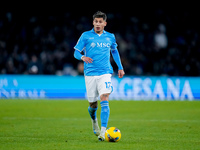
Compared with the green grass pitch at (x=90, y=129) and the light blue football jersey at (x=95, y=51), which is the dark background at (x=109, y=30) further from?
the light blue football jersey at (x=95, y=51)

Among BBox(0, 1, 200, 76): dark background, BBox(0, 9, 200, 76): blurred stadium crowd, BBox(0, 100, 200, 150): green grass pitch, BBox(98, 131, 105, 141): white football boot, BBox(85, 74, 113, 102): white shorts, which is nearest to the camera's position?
BBox(0, 100, 200, 150): green grass pitch

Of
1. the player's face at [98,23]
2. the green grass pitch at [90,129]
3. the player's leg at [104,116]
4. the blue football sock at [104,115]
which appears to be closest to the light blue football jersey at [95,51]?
the player's face at [98,23]

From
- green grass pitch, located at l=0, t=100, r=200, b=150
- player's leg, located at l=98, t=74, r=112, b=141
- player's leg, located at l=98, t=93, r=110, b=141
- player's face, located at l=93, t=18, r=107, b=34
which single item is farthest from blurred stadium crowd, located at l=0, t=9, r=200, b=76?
player's leg, located at l=98, t=93, r=110, b=141

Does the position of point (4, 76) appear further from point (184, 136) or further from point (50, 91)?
point (184, 136)

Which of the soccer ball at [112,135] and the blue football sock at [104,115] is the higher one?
the blue football sock at [104,115]

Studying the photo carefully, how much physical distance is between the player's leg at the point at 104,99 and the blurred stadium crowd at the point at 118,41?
46.0 feet

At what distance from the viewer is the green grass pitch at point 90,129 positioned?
23.8ft

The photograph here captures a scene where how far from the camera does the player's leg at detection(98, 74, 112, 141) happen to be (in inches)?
312

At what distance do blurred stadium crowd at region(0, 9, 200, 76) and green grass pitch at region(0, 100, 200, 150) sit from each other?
8222mm

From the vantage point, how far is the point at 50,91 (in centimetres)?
2119

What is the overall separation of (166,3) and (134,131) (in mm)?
18477

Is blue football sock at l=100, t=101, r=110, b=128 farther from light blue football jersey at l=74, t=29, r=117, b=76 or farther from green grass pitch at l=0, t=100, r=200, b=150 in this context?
light blue football jersey at l=74, t=29, r=117, b=76

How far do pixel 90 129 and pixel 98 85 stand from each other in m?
1.96

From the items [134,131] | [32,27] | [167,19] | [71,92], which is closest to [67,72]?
[71,92]
